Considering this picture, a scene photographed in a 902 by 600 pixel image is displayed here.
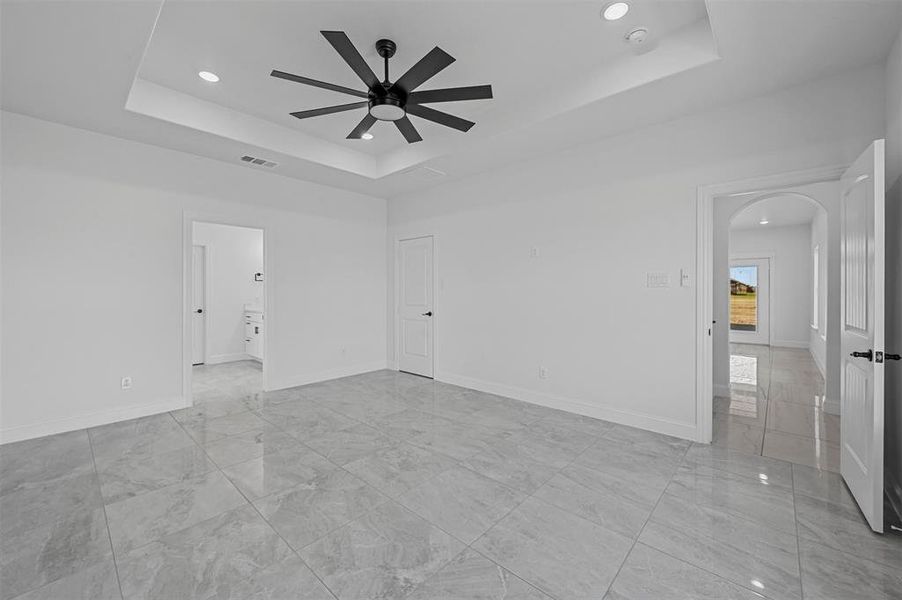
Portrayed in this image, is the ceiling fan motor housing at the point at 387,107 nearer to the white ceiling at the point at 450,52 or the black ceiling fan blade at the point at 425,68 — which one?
the black ceiling fan blade at the point at 425,68

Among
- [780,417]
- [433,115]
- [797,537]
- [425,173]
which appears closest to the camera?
[797,537]

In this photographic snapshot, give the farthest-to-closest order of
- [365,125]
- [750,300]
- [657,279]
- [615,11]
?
[750,300]
[657,279]
[365,125]
[615,11]

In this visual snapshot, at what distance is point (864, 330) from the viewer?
2.18m

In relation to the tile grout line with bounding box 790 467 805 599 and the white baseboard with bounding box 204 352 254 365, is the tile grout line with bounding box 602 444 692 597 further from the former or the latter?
the white baseboard with bounding box 204 352 254 365

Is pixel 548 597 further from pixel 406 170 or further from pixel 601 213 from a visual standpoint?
pixel 406 170

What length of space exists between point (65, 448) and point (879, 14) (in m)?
6.22

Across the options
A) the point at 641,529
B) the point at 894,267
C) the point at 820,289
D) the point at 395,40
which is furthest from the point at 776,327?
the point at 395,40

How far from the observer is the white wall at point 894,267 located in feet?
7.40

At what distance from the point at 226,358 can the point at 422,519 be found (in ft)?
19.8

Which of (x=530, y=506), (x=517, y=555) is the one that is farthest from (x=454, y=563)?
(x=530, y=506)

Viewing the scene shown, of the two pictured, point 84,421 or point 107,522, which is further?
point 84,421

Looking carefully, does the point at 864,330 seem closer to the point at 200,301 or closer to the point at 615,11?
the point at 615,11

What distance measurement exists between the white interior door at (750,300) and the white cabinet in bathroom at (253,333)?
10644mm

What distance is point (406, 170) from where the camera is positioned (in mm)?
4723
